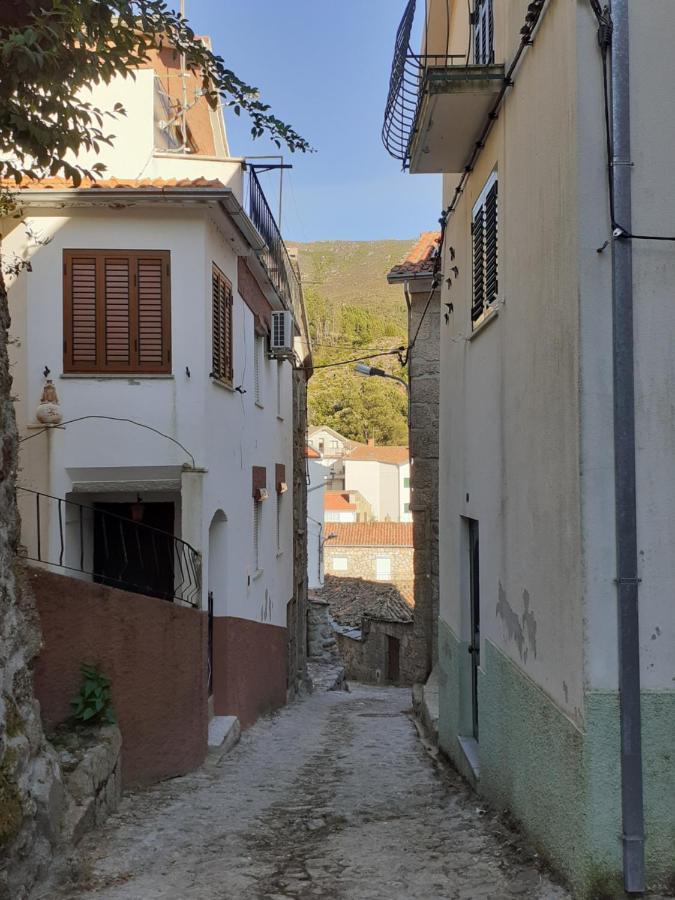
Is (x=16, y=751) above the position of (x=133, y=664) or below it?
above

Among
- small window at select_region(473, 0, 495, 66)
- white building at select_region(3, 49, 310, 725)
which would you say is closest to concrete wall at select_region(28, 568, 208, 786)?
white building at select_region(3, 49, 310, 725)

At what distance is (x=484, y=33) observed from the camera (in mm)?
8500

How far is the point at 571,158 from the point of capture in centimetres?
508

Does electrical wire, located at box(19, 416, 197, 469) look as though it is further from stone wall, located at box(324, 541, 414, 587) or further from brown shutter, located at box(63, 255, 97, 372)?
stone wall, located at box(324, 541, 414, 587)

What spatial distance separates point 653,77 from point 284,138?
4.03 m

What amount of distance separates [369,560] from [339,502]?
12752 millimetres

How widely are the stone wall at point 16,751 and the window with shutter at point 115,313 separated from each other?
3.39m

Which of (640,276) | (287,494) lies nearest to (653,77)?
(640,276)

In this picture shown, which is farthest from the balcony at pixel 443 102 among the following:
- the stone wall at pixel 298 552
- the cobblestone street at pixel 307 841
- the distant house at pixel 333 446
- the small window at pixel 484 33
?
the distant house at pixel 333 446

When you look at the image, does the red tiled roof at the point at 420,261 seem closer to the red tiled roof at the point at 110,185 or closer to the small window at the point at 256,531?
the small window at the point at 256,531

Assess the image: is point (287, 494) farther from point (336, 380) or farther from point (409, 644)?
point (336, 380)

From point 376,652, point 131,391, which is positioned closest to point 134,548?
point 131,391

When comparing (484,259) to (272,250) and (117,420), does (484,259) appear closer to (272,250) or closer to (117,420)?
(117,420)

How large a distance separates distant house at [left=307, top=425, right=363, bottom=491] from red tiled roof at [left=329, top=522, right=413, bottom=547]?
19.0m
